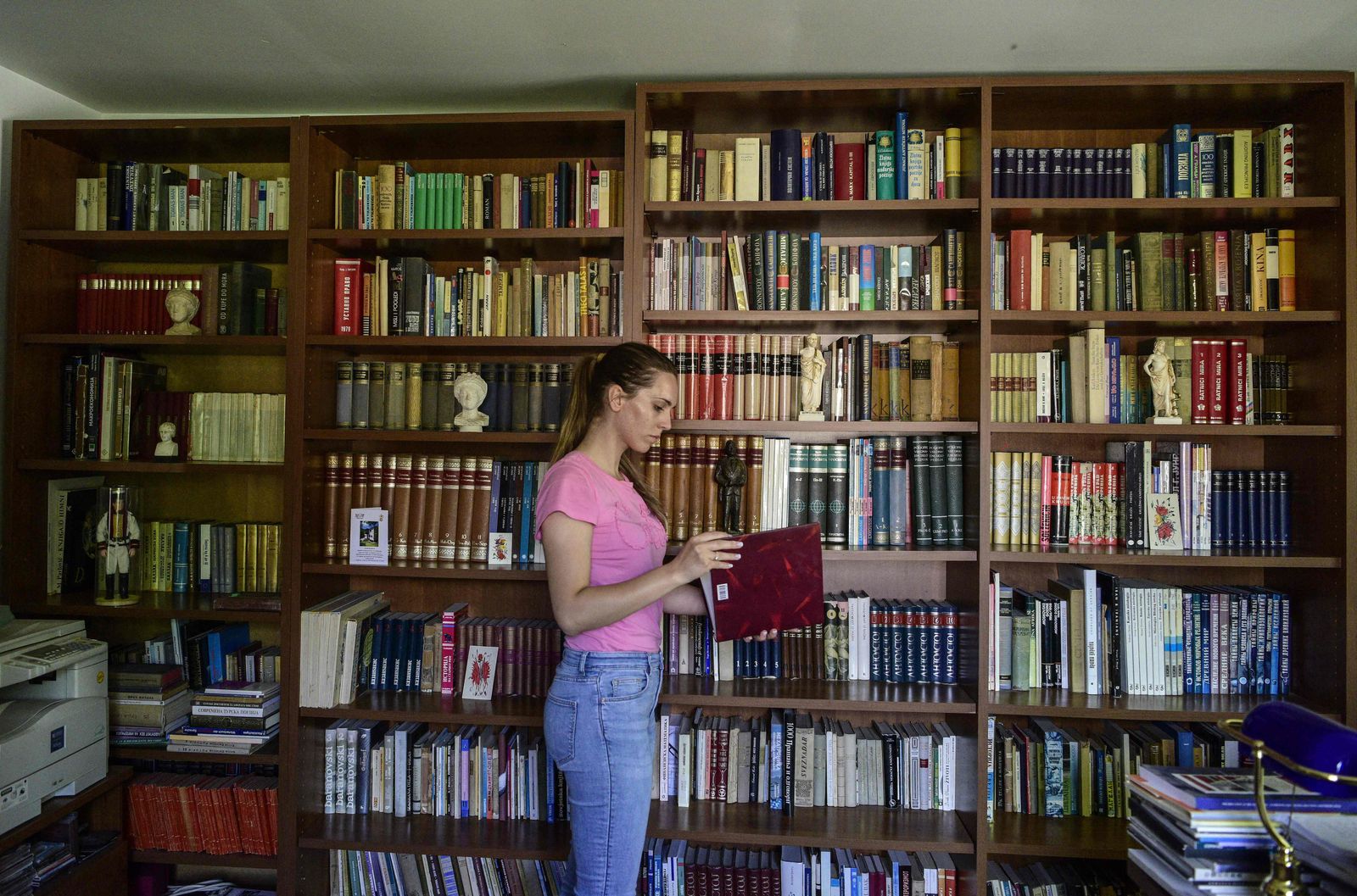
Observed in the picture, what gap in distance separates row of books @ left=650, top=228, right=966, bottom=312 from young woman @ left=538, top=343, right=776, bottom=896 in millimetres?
654

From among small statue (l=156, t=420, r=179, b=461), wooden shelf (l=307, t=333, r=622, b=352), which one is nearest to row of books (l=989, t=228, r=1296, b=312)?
wooden shelf (l=307, t=333, r=622, b=352)

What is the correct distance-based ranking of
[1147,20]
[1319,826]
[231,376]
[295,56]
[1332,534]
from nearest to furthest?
[1319,826]
[1147,20]
[1332,534]
[295,56]
[231,376]

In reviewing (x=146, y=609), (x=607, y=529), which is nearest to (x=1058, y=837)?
(x=607, y=529)

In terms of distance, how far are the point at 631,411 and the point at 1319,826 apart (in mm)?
1452

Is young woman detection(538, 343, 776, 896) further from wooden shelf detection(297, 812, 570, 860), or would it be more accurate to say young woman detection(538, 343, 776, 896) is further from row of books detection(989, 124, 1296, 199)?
row of books detection(989, 124, 1296, 199)

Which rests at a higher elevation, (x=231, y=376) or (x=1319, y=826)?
(x=231, y=376)

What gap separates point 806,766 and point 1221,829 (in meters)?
1.34

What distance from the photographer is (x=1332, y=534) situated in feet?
7.25

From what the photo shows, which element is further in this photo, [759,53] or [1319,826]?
[759,53]

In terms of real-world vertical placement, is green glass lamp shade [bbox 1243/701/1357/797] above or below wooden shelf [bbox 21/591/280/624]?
above

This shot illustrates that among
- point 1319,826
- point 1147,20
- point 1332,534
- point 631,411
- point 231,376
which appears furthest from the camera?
point 231,376

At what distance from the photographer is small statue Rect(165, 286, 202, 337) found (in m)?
2.56

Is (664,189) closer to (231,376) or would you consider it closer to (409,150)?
(409,150)

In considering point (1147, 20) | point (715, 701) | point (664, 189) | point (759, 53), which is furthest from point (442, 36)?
point (715, 701)
